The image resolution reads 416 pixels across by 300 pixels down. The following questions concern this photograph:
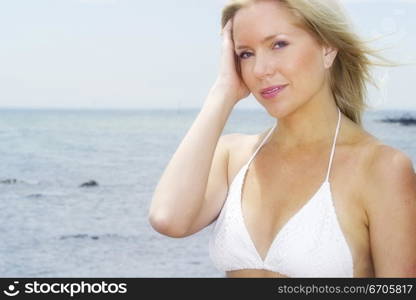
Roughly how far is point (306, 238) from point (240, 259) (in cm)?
28

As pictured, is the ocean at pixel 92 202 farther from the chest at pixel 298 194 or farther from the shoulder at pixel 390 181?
the shoulder at pixel 390 181

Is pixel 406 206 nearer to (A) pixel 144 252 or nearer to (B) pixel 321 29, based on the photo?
(B) pixel 321 29

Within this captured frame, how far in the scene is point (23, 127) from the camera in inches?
1593

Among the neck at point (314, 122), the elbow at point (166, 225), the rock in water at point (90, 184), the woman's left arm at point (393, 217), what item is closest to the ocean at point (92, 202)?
the rock in water at point (90, 184)

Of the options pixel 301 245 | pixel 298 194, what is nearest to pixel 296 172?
pixel 298 194

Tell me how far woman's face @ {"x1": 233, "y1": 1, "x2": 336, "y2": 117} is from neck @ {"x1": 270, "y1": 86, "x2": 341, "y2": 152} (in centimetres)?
6

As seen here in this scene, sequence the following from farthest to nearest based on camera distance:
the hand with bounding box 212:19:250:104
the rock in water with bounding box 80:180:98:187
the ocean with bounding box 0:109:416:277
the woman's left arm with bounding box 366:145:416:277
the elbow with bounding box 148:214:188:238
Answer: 1. the rock in water with bounding box 80:180:98:187
2. the ocean with bounding box 0:109:416:277
3. the hand with bounding box 212:19:250:104
4. the elbow with bounding box 148:214:188:238
5. the woman's left arm with bounding box 366:145:416:277

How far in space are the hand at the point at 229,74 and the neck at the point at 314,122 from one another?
226 millimetres

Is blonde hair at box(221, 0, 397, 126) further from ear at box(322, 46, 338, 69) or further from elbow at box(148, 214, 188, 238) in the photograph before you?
elbow at box(148, 214, 188, 238)

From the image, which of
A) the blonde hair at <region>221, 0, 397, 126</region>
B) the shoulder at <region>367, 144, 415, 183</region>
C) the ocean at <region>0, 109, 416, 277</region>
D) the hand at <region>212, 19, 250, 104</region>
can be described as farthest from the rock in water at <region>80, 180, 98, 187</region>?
the shoulder at <region>367, 144, 415, 183</region>

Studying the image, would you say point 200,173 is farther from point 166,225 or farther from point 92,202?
point 92,202

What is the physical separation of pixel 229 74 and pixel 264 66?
0.29 meters

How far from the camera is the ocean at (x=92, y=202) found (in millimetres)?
12672

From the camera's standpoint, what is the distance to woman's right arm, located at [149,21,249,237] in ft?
9.32
